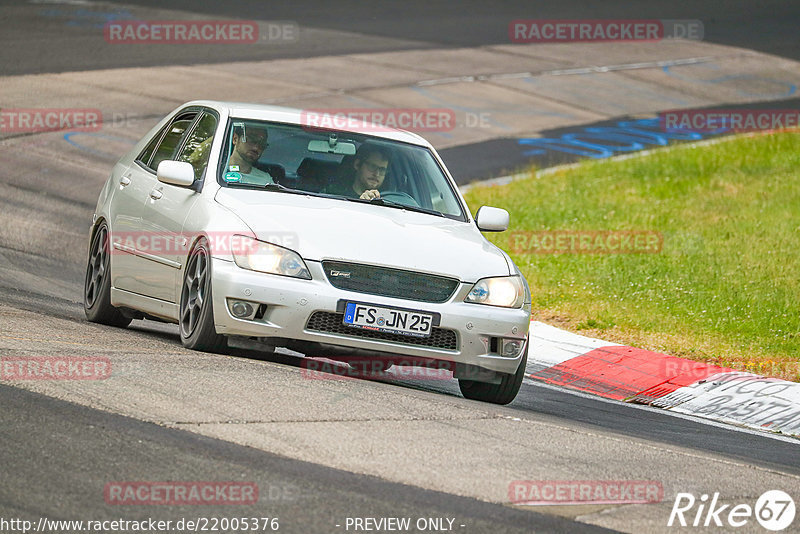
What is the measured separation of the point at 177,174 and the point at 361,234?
1278 millimetres

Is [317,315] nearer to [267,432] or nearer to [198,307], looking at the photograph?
[198,307]

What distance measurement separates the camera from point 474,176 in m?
19.7

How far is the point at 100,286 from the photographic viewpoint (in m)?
9.45

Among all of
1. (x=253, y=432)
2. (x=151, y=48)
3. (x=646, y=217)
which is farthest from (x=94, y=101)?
(x=253, y=432)

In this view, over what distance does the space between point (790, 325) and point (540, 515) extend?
7.17 metres

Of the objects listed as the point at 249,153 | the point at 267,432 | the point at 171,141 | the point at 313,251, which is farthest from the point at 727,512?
the point at 171,141

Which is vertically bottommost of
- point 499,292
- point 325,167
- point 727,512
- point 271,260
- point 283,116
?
point 727,512

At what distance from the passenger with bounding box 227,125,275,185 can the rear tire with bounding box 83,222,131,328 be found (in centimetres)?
137

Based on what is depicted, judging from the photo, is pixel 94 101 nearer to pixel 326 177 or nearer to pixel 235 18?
pixel 235 18

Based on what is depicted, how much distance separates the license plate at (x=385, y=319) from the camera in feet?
24.7

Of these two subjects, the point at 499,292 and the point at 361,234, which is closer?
the point at 361,234

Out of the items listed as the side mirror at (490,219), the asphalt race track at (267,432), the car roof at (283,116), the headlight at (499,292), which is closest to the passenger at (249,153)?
the car roof at (283,116)

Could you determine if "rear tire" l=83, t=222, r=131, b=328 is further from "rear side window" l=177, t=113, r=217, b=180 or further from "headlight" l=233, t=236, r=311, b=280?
"headlight" l=233, t=236, r=311, b=280

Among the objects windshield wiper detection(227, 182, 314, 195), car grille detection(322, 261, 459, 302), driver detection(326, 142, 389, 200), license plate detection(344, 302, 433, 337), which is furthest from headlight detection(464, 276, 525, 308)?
windshield wiper detection(227, 182, 314, 195)
